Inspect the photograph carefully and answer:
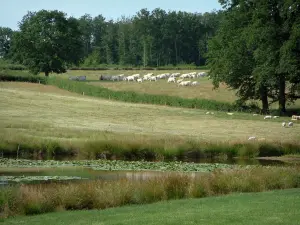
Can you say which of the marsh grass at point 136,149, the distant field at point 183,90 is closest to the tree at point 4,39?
the distant field at point 183,90

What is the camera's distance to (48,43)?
10512 centimetres

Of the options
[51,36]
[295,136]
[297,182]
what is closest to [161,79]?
[51,36]

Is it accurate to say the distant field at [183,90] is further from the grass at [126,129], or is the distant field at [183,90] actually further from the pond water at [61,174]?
the pond water at [61,174]

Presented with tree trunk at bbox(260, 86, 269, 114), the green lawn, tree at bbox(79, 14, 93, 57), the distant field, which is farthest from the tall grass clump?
tree at bbox(79, 14, 93, 57)

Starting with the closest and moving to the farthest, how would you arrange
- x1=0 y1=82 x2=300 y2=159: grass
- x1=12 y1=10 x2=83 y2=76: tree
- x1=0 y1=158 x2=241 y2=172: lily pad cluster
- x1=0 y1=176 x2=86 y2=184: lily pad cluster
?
x1=0 y1=176 x2=86 y2=184: lily pad cluster
x1=0 y1=158 x2=241 y2=172: lily pad cluster
x1=0 y1=82 x2=300 y2=159: grass
x1=12 y1=10 x2=83 y2=76: tree

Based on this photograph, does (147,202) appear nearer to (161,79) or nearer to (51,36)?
(161,79)

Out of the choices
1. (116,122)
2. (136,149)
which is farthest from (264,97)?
(136,149)

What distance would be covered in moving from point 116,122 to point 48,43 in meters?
59.9

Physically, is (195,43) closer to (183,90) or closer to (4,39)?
(4,39)

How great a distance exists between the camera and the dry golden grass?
3897 cm

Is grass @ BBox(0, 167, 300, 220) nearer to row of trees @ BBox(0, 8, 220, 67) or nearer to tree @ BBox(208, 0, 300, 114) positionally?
tree @ BBox(208, 0, 300, 114)

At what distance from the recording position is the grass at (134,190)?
1520 cm

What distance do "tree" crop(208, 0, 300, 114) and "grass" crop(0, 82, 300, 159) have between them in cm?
397

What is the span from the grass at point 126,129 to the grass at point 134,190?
1485 cm
